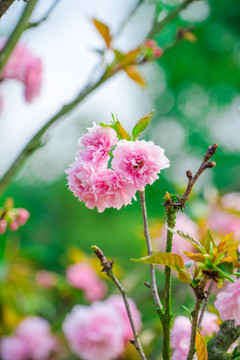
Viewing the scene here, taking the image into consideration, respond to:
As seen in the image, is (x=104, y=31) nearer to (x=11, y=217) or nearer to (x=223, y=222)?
(x=11, y=217)

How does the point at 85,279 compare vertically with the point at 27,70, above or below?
below

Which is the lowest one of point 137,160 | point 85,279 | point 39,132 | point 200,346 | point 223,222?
point 85,279

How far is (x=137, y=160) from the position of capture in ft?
1.62

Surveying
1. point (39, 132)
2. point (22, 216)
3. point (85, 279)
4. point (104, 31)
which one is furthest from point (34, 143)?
point (85, 279)

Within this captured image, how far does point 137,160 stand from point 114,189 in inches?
1.8

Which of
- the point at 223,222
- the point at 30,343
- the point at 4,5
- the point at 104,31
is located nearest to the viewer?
the point at 4,5

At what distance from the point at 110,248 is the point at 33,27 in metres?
4.97

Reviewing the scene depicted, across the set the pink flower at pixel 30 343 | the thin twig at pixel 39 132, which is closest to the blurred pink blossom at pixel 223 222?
the thin twig at pixel 39 132

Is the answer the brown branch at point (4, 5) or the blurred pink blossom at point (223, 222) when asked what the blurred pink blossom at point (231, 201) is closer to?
the blurred pink blossom at point (223, 222)

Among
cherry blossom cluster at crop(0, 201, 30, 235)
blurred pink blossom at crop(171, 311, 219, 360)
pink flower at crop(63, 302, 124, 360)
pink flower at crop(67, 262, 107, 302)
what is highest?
blurred pink blossom at crop(171, 311, 219, 360)

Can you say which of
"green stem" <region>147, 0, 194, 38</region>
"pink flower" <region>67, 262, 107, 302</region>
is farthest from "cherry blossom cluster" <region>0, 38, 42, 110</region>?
"pink flower" <region>67, 262, 107, 302</region>

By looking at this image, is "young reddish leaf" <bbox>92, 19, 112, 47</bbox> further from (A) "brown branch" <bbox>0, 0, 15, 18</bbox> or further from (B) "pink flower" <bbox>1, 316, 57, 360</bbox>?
(B) "pink flower" <bbox>1, 316, 57, 360</bbox>

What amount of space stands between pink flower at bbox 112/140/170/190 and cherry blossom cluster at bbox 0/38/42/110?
0.73 m

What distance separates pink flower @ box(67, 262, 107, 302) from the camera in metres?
1.82
